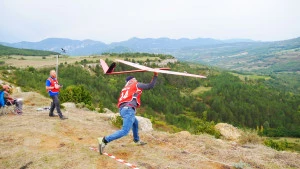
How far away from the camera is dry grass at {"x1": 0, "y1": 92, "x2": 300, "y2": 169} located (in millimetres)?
9577

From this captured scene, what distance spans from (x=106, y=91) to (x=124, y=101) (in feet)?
279

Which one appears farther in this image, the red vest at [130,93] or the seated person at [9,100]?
the seated person at [9,100]

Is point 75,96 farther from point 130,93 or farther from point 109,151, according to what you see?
point 130,93

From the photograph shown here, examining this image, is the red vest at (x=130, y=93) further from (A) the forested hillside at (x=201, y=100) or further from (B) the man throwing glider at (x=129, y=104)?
(A) the forested hillside at (x=201, y=100)

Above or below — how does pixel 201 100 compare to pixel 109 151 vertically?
below

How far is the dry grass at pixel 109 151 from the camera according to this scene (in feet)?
31.4

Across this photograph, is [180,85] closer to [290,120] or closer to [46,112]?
[290,120]

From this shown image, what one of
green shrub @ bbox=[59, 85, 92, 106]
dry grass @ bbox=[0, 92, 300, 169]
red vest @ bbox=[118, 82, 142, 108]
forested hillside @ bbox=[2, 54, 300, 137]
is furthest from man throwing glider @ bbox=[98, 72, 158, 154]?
forested hillside @ bbox=[2, 54, 300, 137]

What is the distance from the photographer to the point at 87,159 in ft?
31.8

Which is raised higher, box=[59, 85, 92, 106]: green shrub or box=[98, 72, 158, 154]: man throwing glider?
box=[98, 72, 158, 154]: man throwing glider

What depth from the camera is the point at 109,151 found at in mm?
10750

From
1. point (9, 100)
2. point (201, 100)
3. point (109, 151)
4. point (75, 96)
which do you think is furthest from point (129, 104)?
point (201, 100)

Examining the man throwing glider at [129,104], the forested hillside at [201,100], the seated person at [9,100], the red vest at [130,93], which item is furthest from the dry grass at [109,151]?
the forested hillside at [201,100]

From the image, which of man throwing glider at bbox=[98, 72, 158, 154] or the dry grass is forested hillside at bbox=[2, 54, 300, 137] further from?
man throwing glider at bbox=[98, 72, 158, 154]
